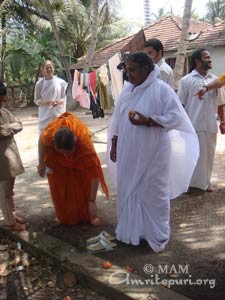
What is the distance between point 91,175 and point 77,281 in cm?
116

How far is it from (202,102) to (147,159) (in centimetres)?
182

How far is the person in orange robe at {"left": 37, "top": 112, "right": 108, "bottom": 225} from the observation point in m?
3.94

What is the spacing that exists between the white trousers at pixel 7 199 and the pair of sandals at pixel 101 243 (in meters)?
0.92

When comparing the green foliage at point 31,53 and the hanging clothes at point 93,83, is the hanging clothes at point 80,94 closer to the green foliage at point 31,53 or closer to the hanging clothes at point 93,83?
the hanging clothes at point 93,83

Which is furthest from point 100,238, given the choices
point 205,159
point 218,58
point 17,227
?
point 218,58

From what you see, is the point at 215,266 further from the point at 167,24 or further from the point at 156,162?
the point at 167,24

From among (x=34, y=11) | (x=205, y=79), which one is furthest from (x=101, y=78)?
(x=34, y=11)

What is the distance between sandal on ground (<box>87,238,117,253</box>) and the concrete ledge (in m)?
0.11

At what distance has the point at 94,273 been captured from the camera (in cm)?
314

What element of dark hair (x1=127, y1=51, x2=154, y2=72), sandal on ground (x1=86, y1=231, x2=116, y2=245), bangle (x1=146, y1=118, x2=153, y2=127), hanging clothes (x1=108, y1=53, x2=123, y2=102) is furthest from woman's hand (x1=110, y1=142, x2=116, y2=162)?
hanging clothes (x1=108, y1=53, x2=123, y2=102)

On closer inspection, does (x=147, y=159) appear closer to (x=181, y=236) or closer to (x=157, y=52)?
(x=181, y=236)

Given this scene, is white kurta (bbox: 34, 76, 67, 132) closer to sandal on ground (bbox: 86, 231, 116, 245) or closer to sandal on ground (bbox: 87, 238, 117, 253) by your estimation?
sandal on ground (bbox: 86, 231, 116, 245)

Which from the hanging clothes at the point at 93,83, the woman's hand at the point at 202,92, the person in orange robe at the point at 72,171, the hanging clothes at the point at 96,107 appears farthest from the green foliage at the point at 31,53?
the person in orange robe at the point at 72,171

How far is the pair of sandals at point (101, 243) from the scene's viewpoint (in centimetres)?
356
